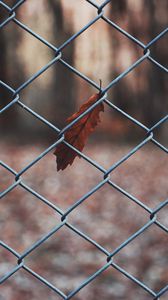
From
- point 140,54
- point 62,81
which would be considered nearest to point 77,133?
point 140,54

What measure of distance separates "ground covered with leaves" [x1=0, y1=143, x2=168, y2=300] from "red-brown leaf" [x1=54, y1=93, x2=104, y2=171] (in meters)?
2.05

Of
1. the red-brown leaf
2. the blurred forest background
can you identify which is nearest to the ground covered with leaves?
the blurred forest background

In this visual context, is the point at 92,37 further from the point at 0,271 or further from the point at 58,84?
the point at 0,271

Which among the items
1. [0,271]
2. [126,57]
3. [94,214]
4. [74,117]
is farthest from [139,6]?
[74,117]

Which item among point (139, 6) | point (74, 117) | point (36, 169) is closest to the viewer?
point (74, 117)

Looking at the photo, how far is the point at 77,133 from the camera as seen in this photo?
5.88ft

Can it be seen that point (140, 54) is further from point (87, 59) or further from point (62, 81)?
point (62, 81)

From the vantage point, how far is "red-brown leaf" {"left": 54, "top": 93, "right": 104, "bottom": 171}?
175 cm

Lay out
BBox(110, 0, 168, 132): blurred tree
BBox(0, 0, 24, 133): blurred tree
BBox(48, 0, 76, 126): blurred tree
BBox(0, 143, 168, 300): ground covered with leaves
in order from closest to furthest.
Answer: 1. BBox(0, 143, 168, 300): ground covered with leaves
2. BBox(110, 0, 168, 132): blurred tree
3. BBox(48, 0, 76, 126): blurred tree
4. BBox(0, 0, 24, 133): blurred tree

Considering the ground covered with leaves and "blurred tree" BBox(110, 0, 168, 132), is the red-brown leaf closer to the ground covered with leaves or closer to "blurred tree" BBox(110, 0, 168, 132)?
the ground covered with leaves

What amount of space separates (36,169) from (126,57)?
61.1 inches

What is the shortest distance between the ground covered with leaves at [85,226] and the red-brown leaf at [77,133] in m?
2.05

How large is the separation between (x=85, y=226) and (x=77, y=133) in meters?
3.38

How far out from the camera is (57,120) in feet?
25.7
